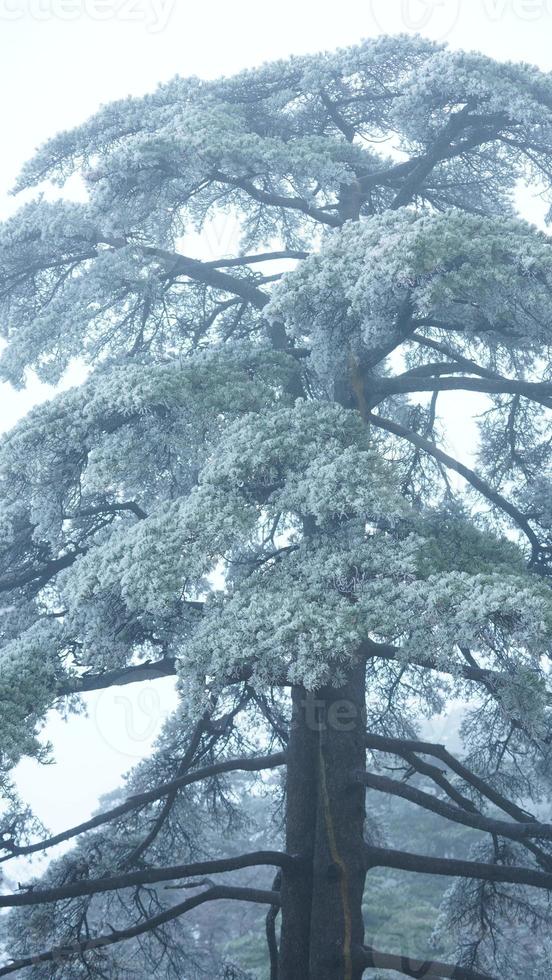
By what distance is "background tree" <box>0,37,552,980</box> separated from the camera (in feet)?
27.8

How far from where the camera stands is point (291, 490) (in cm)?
900

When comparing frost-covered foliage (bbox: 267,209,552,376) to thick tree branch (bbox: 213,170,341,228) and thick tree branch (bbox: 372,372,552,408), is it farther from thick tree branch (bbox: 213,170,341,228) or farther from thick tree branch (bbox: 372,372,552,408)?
thick tree branch (bbox: 213,170,341,228)

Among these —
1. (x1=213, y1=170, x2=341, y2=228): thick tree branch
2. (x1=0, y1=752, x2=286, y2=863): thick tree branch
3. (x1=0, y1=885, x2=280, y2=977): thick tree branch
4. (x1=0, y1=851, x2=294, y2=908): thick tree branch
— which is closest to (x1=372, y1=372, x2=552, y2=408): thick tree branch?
(x1=213, y1=170, x2=341, y2=228): thick tree branch

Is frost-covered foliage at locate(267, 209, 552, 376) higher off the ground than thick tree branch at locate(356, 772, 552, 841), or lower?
higher

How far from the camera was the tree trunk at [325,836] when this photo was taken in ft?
29.9

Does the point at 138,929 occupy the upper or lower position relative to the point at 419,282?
lower

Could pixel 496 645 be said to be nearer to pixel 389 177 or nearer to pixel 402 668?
pixel 402 668

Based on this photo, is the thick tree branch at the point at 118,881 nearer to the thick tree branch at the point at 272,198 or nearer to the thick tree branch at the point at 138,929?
the thick tree branch at the point at 138,929

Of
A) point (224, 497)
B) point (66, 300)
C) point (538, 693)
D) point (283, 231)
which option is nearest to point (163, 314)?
point (66, 300)

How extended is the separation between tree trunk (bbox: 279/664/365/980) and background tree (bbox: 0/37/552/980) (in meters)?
0.03

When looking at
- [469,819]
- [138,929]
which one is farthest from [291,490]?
[138,929]

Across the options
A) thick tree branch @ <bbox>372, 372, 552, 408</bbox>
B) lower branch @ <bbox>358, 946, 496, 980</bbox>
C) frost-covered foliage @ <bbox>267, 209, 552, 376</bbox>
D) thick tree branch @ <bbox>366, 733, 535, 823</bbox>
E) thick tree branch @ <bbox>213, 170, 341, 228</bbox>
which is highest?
thick tree branch @ <bbox>213, 170, 341, 228</bbox>

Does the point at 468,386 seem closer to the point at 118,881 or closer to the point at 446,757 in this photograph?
the point at 446,757

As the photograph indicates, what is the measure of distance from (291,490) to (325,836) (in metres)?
3.57
